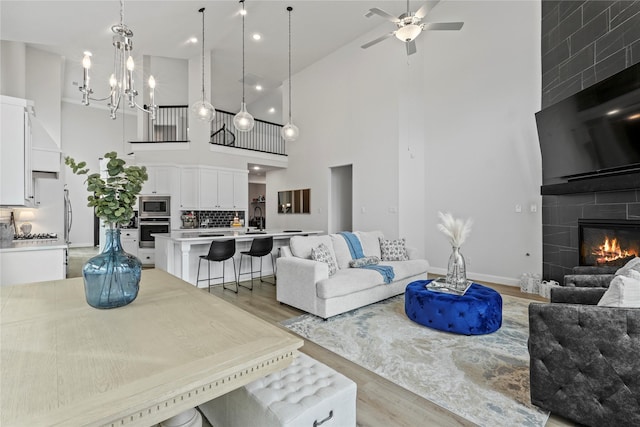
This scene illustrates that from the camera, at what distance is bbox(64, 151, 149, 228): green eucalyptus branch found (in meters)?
1.26

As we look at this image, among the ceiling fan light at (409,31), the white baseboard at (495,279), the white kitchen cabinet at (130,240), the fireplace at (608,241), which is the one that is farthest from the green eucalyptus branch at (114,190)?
the white kitchen cabinet at (130,240)

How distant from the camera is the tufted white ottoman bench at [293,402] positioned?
48.4 inches

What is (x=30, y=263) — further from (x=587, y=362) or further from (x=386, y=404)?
(x=587, y=362)

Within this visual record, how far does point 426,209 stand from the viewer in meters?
6.26

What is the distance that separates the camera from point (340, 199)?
7.71 meters

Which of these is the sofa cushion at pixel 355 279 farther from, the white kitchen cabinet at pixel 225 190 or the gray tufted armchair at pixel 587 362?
the white kitchen cabinet at pixel 225 190

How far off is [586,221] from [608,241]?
12.7 inches

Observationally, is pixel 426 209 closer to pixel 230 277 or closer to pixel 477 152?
pixel 477 152

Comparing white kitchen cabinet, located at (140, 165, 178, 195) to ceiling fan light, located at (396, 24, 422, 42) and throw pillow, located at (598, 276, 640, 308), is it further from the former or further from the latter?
throw pillow, located at (598, 276, 640, 308)

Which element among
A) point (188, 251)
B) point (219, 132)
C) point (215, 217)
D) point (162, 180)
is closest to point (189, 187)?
point (162, 180)

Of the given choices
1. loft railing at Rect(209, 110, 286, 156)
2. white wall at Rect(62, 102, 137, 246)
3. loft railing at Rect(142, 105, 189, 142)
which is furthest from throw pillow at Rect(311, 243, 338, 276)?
white wall at Rect(62, 102, 137, 246)

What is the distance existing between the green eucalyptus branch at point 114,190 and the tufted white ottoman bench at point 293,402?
0.96 m

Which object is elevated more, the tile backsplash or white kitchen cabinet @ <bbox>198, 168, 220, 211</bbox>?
white kitchen cabinet @ <bbox>198, 168, 220, 211</bbox>

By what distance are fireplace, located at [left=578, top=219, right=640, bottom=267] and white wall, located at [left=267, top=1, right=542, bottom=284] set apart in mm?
781
